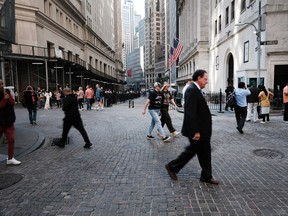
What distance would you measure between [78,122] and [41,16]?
1070 inches

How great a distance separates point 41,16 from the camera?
1196 inches

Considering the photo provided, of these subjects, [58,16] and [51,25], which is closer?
[51,25]

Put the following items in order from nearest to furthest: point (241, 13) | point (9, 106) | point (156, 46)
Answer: point (9, 106), point (241, 13), point (156, 46)

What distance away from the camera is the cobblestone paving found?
3709 millimetres

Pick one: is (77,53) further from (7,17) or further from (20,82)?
(7,17)

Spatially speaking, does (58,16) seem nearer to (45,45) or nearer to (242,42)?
(45,45)

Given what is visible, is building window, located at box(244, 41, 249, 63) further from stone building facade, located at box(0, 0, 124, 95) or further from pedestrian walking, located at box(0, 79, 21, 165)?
pedestrian walking, located at box(0, 79, 21, 165)

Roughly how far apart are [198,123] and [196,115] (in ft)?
0.46

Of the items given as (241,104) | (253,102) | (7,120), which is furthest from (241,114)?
(7,120)

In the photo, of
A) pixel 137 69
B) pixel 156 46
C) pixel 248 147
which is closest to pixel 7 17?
pixel 248 147

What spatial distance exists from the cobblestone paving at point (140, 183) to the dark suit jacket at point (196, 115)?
94 cm

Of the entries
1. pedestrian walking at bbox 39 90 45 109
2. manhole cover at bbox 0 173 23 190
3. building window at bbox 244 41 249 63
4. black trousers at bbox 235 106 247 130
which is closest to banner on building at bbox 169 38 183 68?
building window at bbox 244 41 249 63

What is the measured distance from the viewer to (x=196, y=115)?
14.2 ft

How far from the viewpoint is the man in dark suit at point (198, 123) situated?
14.1 ft
